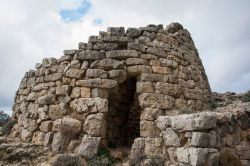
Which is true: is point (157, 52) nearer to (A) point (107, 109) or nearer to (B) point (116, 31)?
(B) point (116, 31)

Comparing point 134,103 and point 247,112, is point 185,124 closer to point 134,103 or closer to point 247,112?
point 247,112

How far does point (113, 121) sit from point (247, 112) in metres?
Result: 3.57

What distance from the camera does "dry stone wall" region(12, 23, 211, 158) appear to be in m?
6.43

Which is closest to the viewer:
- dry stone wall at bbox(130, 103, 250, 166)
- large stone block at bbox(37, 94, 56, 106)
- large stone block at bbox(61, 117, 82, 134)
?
dry stone wall at bbox(130, 103, 250, 166)

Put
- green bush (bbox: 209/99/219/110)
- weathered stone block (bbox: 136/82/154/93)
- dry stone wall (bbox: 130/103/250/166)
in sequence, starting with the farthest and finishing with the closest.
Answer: green bush (bbox: 209/99/219/110), weathered stone block (bbox: 136/82/154/93), dry stone wall (bbox: 130/103/250/166)

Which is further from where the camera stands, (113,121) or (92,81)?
(113,121)

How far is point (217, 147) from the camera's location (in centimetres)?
505

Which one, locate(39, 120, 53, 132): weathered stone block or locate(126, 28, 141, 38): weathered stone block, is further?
locate(126, 28, 141, 38): weathered stone block

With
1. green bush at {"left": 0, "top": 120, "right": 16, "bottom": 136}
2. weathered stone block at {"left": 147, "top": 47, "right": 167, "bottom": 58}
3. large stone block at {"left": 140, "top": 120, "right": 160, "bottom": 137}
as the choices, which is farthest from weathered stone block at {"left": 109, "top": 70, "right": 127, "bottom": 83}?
green bush at {"left": 0, "top": 120, "right": 16, "bottom": 136}

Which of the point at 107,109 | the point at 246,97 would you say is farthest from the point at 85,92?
the point at 246,97

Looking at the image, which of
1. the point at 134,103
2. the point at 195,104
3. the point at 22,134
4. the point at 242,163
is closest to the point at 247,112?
the point at 242,163

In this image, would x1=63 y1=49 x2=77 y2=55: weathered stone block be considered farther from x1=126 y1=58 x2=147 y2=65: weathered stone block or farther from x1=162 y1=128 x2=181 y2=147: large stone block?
x1=162 y1=128 x2=181 y2=147: large stone block

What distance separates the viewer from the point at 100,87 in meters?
6.68

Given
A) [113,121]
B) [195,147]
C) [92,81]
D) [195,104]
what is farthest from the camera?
[113,121]
